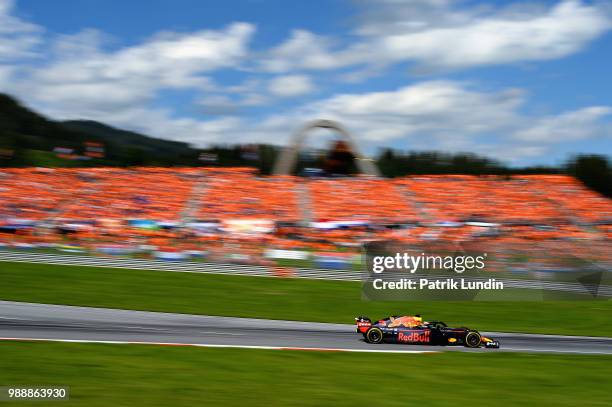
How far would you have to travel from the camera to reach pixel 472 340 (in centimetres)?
1253

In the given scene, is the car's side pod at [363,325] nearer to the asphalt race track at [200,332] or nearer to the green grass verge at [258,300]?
the asphalt race track at [200,332]

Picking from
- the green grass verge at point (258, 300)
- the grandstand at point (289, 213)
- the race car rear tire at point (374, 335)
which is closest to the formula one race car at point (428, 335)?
the race car rear tire at point (374, 335)

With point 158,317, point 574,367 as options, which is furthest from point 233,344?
point 574,367

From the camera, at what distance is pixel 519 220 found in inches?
1100

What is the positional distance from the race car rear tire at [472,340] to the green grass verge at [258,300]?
11.5 ft

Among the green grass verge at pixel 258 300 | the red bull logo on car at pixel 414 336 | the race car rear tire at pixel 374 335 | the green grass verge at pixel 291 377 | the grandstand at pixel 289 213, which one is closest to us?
the green grass verge at pixel 291 377

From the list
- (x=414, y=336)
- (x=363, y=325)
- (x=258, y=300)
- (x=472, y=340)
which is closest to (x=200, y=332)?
(x=363, y=325)

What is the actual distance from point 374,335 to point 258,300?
5778 mm

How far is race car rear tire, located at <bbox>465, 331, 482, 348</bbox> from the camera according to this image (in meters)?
12.5

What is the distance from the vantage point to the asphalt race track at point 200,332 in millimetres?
12484

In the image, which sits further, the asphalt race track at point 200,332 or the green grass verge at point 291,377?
the asphalt race track at point 200,332

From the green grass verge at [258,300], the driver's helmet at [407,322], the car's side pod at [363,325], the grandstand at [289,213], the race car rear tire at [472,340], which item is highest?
the grandstand at [289,213]

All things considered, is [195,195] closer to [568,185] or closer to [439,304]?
[439,304]

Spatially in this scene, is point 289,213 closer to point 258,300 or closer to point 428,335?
point 258,300
